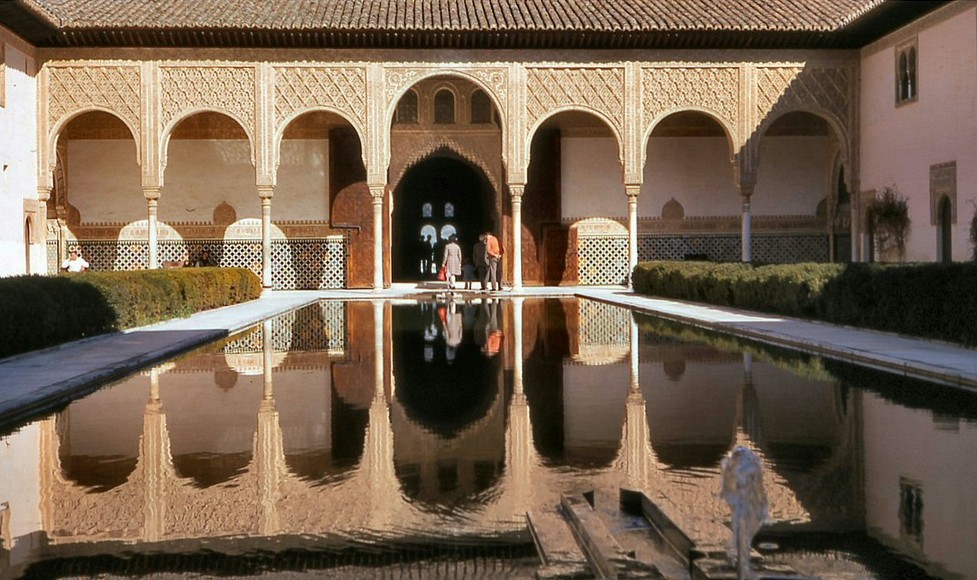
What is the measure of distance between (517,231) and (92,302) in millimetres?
11721

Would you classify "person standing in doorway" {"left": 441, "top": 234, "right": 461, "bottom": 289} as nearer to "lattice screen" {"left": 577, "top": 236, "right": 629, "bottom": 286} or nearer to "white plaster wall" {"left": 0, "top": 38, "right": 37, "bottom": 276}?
"lattice screen" {"left": 577, "top": 236, "right": 629, "bottom": 286}

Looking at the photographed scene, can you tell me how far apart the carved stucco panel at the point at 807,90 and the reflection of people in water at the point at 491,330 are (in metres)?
7.25

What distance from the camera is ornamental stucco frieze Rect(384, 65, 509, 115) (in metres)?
21.9

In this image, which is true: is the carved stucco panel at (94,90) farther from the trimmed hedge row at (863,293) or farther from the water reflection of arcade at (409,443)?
the water reflection of arcade at (409,443)

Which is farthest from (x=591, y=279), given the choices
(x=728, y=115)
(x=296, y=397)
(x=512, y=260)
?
(x=296, y=397)

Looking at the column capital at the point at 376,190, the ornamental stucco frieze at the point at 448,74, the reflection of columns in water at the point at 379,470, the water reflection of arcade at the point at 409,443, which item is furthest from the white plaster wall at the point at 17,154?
the reflection of columns in water at the point at 379,470

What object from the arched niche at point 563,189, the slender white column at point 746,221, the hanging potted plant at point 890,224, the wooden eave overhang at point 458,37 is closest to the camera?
the hanging potted plant at point 890,224

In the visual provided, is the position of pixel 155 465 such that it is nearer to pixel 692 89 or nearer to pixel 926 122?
pixel 926 122

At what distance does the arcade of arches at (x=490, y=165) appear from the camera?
21906mm

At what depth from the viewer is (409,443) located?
5688mm

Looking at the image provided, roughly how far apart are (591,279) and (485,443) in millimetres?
19413

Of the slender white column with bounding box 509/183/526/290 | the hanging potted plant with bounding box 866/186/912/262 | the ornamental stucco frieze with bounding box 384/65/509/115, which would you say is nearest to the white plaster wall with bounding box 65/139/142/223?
the ornamental stucco frieze with bounding box 384/65/509/115

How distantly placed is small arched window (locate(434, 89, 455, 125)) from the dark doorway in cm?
417

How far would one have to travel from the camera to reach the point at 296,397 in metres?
7.54
